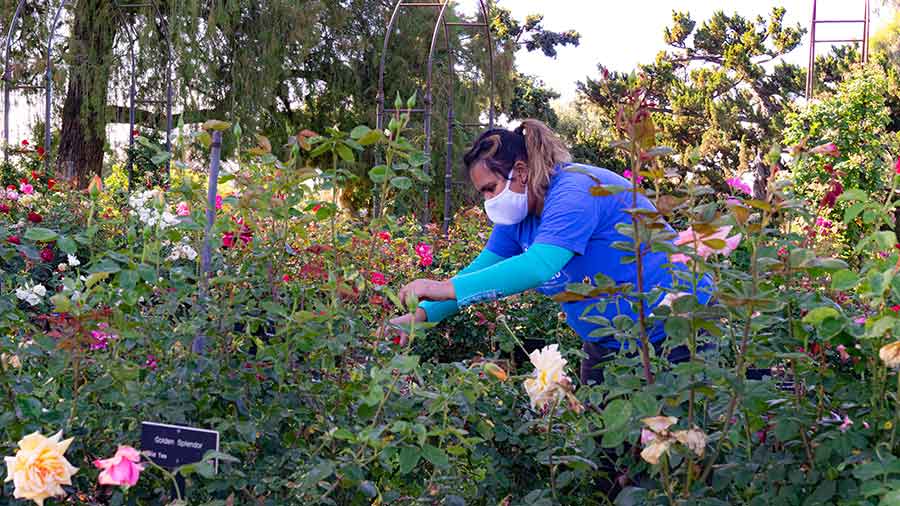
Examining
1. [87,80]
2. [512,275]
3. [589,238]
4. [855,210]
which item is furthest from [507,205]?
[87,80]

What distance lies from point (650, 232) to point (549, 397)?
25 centimetres

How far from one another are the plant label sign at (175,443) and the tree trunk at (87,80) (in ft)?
35.0

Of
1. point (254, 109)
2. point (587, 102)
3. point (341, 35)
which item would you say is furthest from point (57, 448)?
point (587, 102)

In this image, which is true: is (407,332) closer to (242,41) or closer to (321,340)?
(321,340)

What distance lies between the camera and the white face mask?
2123 mm

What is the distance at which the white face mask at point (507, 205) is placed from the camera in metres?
2.12

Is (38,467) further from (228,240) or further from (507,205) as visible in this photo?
(507,205)

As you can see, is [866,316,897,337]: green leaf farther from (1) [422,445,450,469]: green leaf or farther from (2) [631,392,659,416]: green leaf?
(1) [422,445,450,469]: green leaf

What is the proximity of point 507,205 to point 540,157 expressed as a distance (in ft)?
0.41

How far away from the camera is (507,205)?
2.14 metres

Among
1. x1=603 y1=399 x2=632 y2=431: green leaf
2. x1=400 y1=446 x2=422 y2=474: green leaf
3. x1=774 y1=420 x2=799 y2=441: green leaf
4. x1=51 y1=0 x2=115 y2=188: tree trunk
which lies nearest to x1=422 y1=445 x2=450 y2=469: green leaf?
x1=400 y1=446 x2=422 y2=474: green leaf

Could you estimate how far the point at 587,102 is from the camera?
20.7 m

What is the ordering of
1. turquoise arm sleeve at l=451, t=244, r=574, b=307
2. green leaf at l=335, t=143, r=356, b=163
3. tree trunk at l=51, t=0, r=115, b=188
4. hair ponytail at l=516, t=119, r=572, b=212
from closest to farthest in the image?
green leaf at l=335, t=143, r=356, b=163
turquoise arm sleeve at l=451, t=244, r=574, b=307
hair ponytail at l=516, t=119, r=572, b=212
tree trunk at l=51, t=0, r=115, b=188

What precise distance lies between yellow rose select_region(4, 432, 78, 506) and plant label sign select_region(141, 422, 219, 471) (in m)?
0.19
